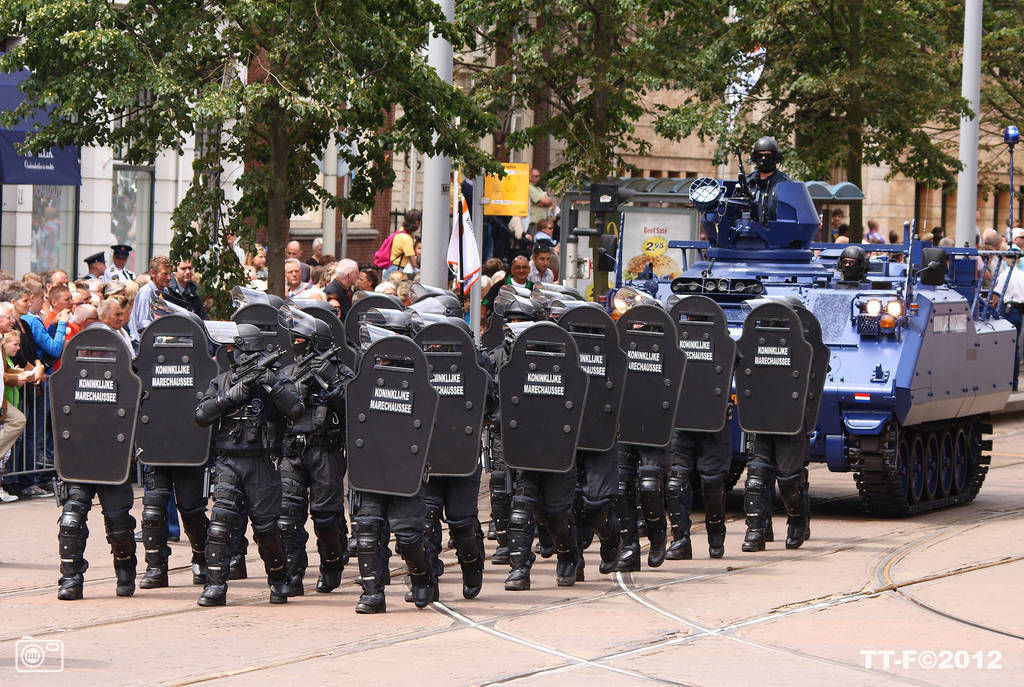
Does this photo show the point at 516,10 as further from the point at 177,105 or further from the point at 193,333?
the point at 193,333

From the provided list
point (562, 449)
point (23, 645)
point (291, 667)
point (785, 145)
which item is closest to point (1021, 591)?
point (562, 449)

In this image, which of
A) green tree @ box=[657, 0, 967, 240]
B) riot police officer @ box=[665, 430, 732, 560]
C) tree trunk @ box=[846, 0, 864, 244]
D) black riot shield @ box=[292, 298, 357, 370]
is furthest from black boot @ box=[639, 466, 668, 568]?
tree trunk @ box=[846, 0, 864, 244]

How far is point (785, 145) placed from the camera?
25.6 metres

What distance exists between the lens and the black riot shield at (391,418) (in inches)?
403

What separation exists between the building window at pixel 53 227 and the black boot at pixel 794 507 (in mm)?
13732

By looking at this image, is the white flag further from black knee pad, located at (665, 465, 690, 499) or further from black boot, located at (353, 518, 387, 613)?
black boot, located at (353, 518, 387, 613)

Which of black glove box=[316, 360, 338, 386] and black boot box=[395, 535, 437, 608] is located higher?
black glove box=[316, 360, 338, 386]

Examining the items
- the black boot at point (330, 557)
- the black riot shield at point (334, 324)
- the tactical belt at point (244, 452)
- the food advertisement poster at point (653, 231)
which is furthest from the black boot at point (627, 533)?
the food advertisement poster at point (653, 231)

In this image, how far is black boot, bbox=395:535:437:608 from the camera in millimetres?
10281

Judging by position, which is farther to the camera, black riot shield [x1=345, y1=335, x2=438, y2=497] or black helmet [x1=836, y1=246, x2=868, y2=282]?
black helmet [x1=836, y1=246, x2=868, y2=282]

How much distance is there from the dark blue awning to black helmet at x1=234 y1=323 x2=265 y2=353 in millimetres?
9767

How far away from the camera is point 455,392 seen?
10.8 metres

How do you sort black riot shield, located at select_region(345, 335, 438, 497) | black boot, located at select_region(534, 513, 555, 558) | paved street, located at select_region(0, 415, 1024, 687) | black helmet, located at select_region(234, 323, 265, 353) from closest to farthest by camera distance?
paved street, located at select_region(0, 415, 1024, 687) < black riot shield, located at select_region(345, 335, 438, 497) < black helmet, located at select_region(234, 323, 265, 353) < black boot, located at select_region(534, 513, 555, 558)

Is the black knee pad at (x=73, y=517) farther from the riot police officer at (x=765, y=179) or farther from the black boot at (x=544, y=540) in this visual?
the riot police officer at (x=765, y=179)
